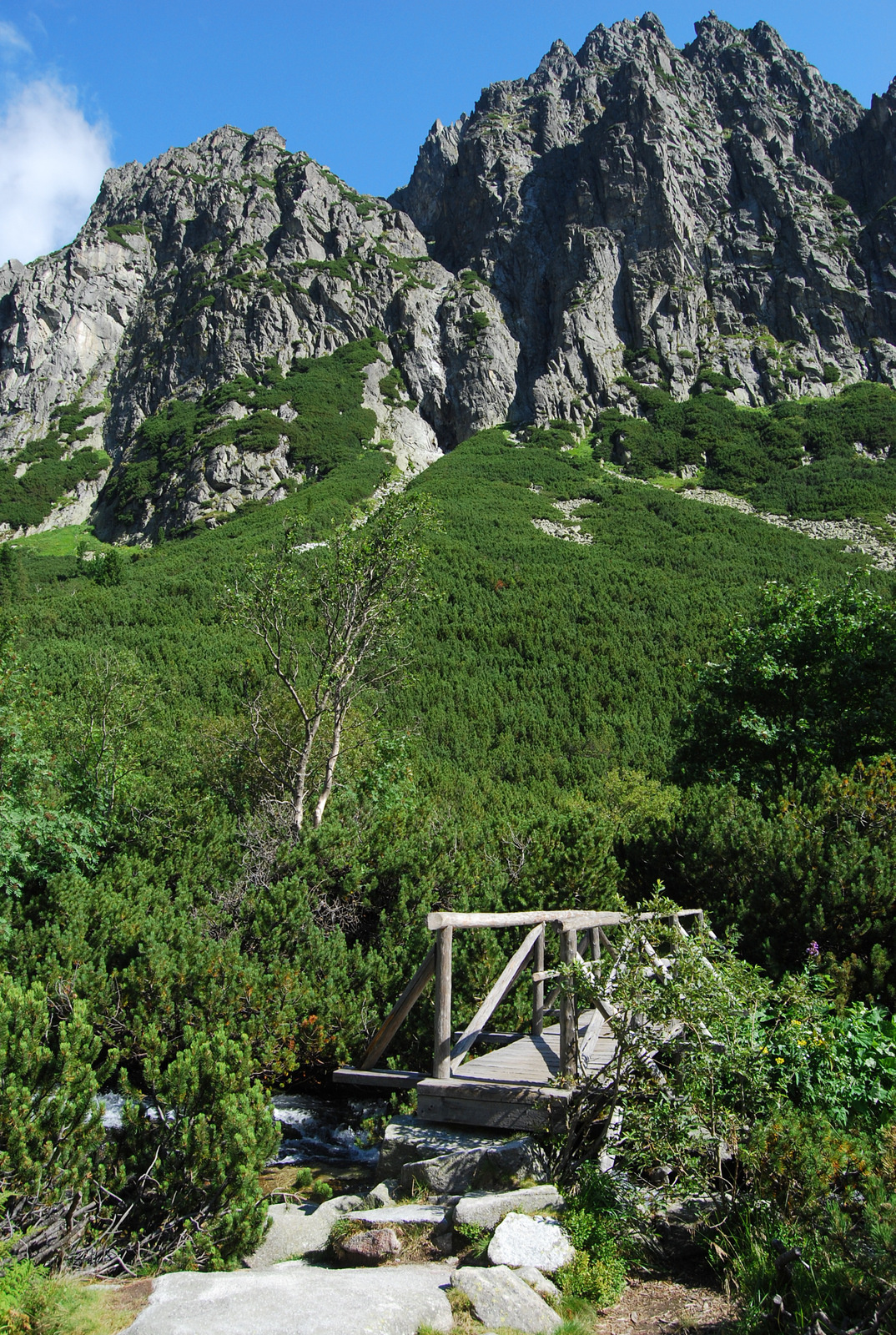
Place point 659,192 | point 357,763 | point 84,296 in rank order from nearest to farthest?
point 357,763, point 659,192, point 84,296

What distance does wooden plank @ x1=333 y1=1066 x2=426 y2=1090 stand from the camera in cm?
575

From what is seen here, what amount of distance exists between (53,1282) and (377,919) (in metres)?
5.36

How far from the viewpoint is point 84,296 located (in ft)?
327

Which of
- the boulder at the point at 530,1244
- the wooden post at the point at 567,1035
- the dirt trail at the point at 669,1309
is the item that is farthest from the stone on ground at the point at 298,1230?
the dirt trail at the point at 669,1309

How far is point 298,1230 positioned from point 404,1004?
1.48 m

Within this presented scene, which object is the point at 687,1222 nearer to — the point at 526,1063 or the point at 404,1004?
the point at 526,1063

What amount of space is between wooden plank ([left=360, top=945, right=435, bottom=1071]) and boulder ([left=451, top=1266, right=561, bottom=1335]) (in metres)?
1.97

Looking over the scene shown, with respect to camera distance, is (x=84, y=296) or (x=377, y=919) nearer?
(x=377, y=919)

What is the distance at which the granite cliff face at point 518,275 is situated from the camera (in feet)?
283

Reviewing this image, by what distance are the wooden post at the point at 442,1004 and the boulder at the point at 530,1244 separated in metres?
1.24

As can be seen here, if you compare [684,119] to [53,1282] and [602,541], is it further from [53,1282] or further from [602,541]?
[53,1282]

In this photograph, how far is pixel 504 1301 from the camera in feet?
11.4

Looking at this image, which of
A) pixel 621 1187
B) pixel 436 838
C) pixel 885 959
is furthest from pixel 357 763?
pixel 621 1187

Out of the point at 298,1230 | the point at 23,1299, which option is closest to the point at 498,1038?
the point at 298,1230
